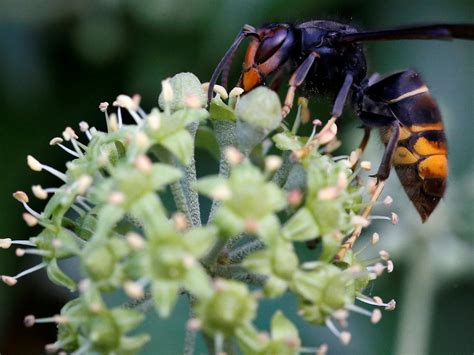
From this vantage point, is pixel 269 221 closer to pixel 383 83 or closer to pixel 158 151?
pixel 158 151

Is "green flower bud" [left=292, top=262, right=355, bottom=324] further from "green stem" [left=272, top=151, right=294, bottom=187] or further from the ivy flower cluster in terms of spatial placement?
"green stem" [left=272, top=151, right=294, bottom=187]

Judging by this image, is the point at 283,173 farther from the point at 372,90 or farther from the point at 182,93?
the point at 372,90

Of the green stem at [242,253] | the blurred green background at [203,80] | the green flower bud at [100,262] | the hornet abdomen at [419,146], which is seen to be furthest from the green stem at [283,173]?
the blurred green background at [203,80]

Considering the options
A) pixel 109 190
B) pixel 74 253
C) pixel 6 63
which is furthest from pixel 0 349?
pixel 109 190

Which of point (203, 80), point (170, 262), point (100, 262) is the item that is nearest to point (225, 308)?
point (170, 262)

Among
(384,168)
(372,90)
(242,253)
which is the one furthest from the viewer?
(372,90)

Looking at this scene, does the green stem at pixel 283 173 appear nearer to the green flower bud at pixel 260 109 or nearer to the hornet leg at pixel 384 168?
the green flower bud at pixel 260 109
